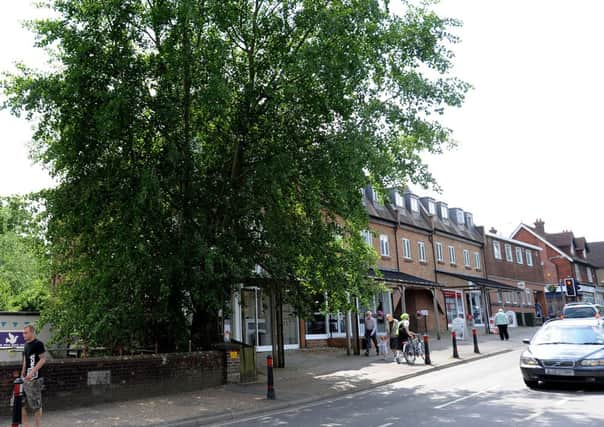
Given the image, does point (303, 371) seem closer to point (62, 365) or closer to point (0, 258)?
point (62, 365)

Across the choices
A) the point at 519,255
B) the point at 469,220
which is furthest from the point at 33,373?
the point at 519,255

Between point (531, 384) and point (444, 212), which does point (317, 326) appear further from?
point (444, 212)

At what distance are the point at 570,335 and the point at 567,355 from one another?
51.8 inches

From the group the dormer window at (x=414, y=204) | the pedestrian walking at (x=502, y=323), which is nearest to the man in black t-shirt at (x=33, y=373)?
the pedestrian walking at (x=502, y=323)

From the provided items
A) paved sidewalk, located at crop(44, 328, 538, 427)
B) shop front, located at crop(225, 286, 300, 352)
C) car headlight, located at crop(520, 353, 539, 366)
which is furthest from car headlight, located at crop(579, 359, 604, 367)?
shop front, located at crop(225, 286, 300, 352)

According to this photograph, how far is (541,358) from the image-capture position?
11.1m

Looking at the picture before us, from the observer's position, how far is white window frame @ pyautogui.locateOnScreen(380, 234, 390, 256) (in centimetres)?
3143

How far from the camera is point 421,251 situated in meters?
35.6

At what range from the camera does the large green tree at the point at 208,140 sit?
12789 mm

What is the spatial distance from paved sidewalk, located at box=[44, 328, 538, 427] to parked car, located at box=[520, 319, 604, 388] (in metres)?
4.34

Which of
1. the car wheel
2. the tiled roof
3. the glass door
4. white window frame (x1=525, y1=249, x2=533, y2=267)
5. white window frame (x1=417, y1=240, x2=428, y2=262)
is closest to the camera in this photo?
the car wheel

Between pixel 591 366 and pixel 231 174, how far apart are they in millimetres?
9783

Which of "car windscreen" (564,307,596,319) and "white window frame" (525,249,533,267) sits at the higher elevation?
"white window frame" (525,249,533,267)

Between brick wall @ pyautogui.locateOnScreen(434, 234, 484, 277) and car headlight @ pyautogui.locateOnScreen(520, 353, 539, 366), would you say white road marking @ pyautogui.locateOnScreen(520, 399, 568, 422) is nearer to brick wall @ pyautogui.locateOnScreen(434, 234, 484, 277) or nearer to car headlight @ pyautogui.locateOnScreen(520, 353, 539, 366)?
car headlight @ pyautogui.locateOnScreen(520, 353, 539, 366)
